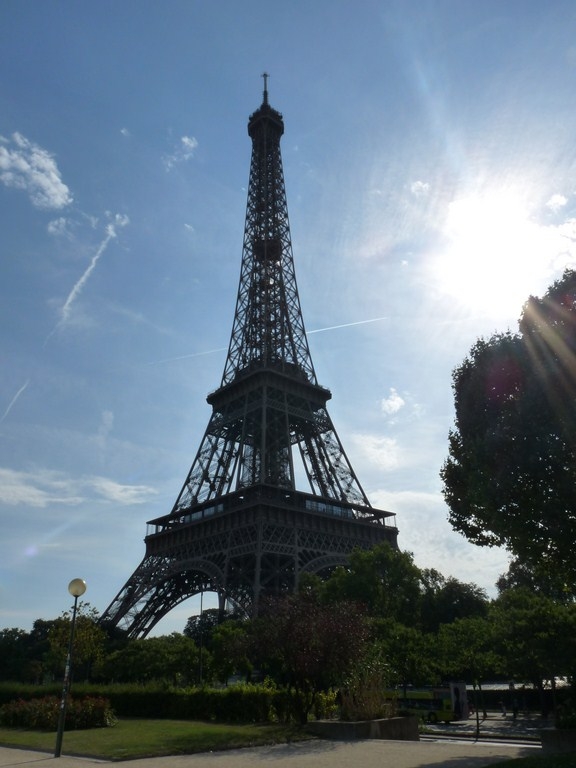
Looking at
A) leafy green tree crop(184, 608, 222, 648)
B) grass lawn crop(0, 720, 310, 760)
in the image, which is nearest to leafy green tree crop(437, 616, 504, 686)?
grass lawn crop(0, 720, 310, 760)

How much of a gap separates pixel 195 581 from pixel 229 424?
57.9ft

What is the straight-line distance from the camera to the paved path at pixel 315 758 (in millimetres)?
14203

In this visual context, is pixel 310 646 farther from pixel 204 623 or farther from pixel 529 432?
pixel 204 623

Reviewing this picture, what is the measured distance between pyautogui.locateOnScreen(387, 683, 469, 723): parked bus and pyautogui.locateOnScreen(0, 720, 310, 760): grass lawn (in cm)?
1603

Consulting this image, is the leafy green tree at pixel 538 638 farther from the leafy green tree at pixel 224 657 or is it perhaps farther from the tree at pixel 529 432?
the leafy green tree at pixel 224 657

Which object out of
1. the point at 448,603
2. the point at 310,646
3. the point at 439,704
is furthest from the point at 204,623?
the point at 310,646

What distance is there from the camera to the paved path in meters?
14.2

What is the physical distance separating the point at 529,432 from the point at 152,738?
49.6 feet

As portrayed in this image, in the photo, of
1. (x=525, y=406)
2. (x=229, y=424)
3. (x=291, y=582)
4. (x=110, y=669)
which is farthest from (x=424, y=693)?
(x=525, y=406)

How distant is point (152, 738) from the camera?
61.7 ft

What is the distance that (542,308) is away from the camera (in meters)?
21.0

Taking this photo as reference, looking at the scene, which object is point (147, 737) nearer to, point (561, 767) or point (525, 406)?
point (561, 767)

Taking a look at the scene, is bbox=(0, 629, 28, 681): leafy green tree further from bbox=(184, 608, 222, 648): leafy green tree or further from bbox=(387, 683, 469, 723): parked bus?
bbox=(387, 683, 469, 723): parked bus

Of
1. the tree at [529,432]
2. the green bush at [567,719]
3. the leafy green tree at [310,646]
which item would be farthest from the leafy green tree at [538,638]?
the leafy green tree at [310,646]
